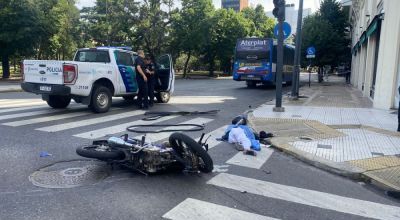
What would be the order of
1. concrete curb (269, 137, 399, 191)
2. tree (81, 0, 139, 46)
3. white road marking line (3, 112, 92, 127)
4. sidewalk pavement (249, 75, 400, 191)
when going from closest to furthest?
concrete curb (269, 137, 399, 191) < sidewalk pavement (249, 75, 400, 191) < white road marking line (3, 112, 92, 127) < tree (81, 0, 139, 46)

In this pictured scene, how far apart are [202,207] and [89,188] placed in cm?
148

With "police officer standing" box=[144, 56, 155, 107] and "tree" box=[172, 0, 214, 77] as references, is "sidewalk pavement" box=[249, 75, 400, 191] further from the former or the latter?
"tree" box=[172, 0, 214, 77]

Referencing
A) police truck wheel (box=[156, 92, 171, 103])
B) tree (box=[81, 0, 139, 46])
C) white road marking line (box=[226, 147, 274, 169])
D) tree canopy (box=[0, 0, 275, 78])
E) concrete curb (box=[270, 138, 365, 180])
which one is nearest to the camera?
concrete curb (box=[270, 138, 365, 180])

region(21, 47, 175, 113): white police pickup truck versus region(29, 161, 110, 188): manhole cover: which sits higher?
region(21, 47, 175, 113): white police pickup truck

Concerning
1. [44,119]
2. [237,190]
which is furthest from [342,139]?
[44,119]

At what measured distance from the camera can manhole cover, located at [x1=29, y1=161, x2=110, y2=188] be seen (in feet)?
15.1

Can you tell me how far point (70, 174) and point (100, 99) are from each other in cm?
585

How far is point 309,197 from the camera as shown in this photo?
4426mm

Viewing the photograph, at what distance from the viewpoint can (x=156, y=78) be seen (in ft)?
42.3

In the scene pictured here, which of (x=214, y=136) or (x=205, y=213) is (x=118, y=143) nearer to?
(x=205, y=213)

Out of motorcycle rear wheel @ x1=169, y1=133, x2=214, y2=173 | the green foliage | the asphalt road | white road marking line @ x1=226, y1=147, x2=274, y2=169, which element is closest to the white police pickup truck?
the asphalt road

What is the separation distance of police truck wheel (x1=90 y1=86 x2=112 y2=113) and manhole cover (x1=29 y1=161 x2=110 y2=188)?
5.03 metres

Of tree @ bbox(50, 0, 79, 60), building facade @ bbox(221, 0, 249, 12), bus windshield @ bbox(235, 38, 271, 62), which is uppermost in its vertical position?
building facade @ bbox(221, 0, 249, 12)

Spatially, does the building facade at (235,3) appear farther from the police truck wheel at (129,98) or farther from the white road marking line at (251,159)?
the white road marking line at (251,159)
